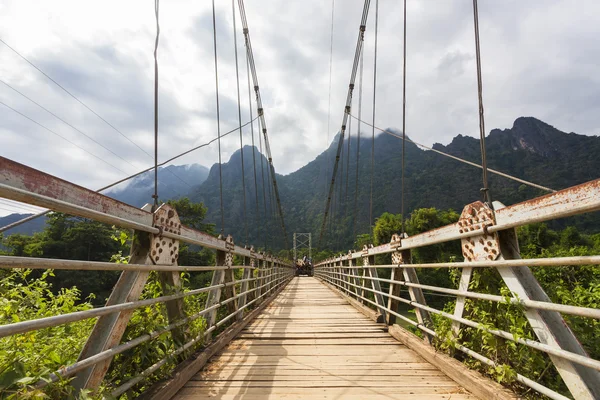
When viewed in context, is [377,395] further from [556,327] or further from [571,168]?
[571,168]

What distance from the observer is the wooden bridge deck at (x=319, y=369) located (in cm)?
A: 191

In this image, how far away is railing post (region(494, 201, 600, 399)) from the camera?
123 cm

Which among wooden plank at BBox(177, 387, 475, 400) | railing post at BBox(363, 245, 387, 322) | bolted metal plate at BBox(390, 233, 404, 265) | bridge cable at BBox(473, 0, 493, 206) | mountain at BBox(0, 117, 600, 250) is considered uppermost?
mountain at BBox(0, 117, 600, 250)

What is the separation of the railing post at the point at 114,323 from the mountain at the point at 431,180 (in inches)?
1341

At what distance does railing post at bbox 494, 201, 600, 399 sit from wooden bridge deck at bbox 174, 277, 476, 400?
67 cm

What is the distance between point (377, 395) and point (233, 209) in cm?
8592

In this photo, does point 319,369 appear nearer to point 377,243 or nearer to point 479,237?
point 479,237

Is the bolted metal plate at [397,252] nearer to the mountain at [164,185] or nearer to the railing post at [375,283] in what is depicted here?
the railing post at [375,283]

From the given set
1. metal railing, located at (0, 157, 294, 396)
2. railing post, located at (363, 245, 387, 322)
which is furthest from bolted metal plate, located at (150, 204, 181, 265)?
railing post, located at (363, 245, 387, 322)

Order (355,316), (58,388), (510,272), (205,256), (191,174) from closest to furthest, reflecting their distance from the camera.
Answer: (58,388) < (510,272) < (355,316) < (205,256) < (191,174)

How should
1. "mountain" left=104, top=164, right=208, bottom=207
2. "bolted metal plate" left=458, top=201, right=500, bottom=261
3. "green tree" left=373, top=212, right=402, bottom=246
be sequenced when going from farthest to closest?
"mountain" left=104, top=164, right=208, bottom=207 < "green tree" left=373, top=212, right=402, bottom=246 < "bolted metal plate" left=458, top=201, right=500, bottom=261

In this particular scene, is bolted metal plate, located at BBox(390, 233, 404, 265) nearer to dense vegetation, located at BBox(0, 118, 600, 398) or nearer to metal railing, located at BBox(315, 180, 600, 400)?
dense vegetation, located at BBox(0, 118, 600, 398)

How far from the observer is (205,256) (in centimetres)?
2755

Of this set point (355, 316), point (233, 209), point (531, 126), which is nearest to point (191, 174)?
point (233, 209)
